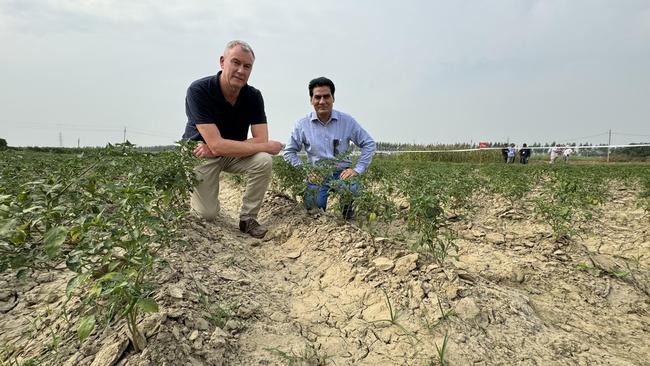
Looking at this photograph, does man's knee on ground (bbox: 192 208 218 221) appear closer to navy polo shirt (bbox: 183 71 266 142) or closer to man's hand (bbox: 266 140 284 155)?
navy polo shirt (bbox: 183 71 266 142)

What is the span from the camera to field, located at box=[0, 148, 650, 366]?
1461 millimetres

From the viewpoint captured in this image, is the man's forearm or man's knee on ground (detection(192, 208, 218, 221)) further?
man's knee on ground (detection(192, 208, 218, 221))

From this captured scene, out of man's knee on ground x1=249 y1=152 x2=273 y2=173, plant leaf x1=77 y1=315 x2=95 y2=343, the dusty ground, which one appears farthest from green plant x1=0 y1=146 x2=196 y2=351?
man's knee on ground x1=249 y1=152 x2=273 y2=173

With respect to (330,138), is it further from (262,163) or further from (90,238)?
(90,238)

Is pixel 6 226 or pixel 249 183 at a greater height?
pixel 6 226

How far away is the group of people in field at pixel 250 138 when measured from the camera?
3363 millimetres

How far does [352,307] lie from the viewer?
2201mm

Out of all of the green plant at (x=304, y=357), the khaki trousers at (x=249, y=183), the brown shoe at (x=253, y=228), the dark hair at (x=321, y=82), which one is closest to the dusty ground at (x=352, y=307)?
the green plant at (x=304, y=357)

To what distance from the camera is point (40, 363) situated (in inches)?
59.7

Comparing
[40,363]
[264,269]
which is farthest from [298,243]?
[40,363]

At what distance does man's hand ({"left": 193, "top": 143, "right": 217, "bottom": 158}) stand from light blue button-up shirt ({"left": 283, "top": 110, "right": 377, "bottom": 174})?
3.05ft

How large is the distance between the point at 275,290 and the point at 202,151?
1.58m

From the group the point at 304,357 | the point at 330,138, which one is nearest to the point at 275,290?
the point at 304,357

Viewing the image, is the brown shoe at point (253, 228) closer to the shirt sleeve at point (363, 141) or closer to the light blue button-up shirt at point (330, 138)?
the light blue button-up shirt at point (330, 138)
